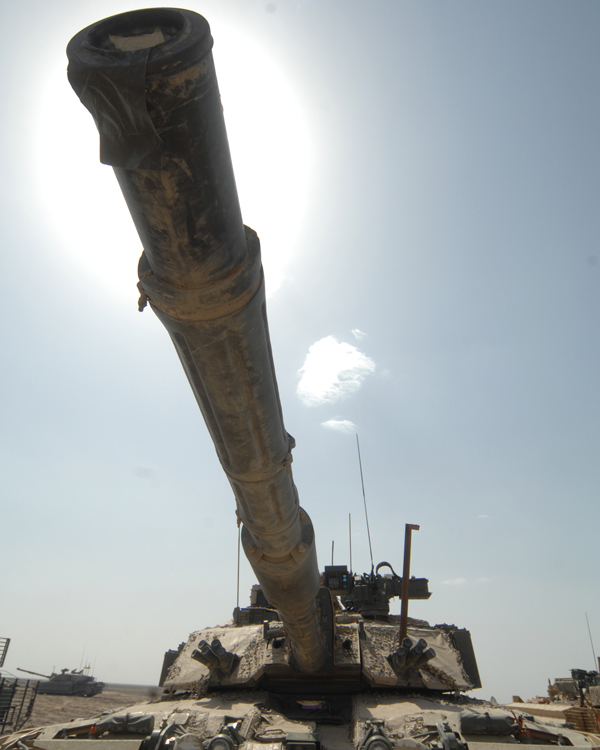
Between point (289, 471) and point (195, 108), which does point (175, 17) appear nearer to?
point (195, 108)

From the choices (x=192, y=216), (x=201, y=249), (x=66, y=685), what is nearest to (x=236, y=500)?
(x=201, y=249)

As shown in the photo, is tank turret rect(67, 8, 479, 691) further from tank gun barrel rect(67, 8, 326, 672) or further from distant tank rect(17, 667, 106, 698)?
distant tank rect(17, 667, 106, 698)

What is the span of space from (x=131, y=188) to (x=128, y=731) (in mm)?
4846

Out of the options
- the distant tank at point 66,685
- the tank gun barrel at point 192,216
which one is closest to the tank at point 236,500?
the tank gun barrel at point 192,216

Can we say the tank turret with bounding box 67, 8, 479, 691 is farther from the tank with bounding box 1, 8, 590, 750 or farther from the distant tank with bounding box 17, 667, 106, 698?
the distant tank with bounding box 17, 667, 106, 698

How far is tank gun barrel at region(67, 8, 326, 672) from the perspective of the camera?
1738mm

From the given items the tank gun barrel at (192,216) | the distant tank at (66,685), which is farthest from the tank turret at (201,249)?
the distant tank at (66,685)

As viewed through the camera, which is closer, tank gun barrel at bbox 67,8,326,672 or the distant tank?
tank gun barrel at bbox 67,8,326,672

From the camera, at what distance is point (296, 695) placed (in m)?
7.27

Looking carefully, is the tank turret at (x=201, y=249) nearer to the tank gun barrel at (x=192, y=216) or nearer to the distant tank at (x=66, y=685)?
the tank gun barrel at (x=192, y=216)

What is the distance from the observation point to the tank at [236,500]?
1.80 meters

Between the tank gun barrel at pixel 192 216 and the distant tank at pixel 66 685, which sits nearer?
the tank gun barrel at pixel 192 216

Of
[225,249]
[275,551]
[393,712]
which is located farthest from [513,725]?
[225,249]

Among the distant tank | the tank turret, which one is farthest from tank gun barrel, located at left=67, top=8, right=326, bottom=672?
the distant tank
